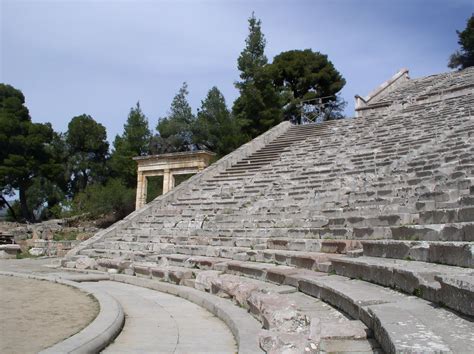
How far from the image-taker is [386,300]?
170 inches

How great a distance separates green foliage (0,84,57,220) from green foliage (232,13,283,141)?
14.6 meters

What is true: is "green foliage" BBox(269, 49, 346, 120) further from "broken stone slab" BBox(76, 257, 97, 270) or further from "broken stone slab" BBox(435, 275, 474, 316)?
"broken stone slab" BBox(435, 275, 474, 316)

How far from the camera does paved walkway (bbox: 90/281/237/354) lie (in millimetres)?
4773

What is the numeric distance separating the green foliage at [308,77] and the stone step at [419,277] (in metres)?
28.6

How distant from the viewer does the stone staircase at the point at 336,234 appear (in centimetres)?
382

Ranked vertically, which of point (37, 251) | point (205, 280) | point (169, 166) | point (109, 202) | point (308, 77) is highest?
point (308, 77)

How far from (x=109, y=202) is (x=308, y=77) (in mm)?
17283

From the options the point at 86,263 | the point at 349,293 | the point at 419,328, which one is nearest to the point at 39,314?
the point at 349,293

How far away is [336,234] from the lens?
8875 mm

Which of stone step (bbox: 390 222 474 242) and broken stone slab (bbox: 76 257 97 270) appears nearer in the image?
stone step (bbox: 390 222 474 242)

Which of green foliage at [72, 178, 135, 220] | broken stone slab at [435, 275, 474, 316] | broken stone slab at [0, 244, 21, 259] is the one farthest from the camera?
green foliage at [72, 178, 135, 220]

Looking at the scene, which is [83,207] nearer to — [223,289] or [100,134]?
[100,134]

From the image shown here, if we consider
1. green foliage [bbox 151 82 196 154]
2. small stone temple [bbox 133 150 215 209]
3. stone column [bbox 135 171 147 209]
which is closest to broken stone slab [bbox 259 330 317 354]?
small stone temple [bbox 133 150 215 209]

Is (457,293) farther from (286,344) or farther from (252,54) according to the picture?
(252,54)
